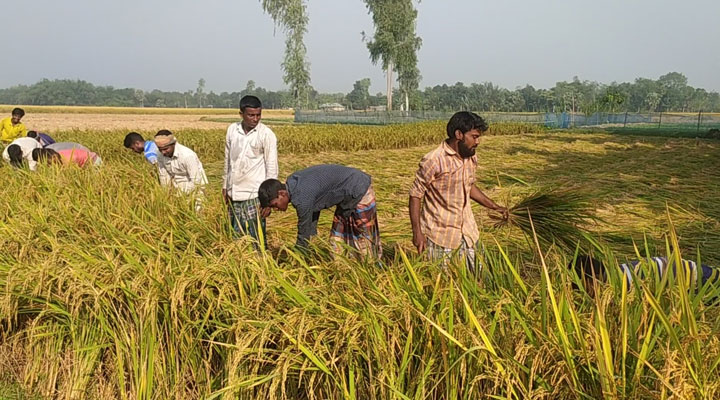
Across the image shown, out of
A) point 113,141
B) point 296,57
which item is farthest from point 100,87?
point 113,141

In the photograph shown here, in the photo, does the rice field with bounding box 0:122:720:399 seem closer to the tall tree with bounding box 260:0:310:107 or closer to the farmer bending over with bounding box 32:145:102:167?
the farmer bending over with bounding box 32:145:102:167

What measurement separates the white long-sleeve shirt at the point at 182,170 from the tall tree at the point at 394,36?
39033 millimetres

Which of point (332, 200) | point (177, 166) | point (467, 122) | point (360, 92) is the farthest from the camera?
point (360, 92)

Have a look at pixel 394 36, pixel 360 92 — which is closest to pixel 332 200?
pixel 394 36

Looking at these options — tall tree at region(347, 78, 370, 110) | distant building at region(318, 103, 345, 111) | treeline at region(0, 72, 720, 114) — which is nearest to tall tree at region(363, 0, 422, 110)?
distant building at region(318, 103, 345, 111)

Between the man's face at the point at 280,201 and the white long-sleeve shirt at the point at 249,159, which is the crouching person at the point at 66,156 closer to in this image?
the white long-sleeve shirt at the point at 249,159

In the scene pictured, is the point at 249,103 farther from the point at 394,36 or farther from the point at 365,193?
the point at 394,36

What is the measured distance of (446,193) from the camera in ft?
10.3

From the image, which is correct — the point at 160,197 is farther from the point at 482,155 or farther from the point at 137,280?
the point at 482,155

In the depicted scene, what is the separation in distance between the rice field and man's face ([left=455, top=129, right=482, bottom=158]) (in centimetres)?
52

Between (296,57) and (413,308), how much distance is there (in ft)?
144

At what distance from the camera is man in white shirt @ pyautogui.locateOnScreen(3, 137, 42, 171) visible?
589cm

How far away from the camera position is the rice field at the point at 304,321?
59.5 inches

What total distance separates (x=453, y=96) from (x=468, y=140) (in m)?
116
